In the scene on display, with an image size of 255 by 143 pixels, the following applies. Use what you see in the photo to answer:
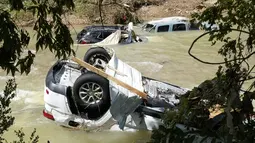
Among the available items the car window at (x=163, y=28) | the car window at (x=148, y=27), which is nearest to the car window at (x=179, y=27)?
the car window at (x=163, y=28)

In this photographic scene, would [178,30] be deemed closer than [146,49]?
No

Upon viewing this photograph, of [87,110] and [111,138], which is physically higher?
[87,110]

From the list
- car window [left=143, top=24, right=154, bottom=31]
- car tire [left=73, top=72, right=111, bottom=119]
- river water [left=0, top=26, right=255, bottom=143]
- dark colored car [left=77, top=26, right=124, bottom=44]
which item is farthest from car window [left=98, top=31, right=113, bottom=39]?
car tire [left=73, top=72, right=111, bottom=119]

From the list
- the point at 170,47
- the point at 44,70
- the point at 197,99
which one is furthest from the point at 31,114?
the point at 170,47

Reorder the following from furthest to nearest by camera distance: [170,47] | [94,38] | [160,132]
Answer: [170,47]
[94,38]
[160,132]

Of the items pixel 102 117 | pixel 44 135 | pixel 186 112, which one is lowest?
pixel 44 135

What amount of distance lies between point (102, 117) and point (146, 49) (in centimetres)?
1056

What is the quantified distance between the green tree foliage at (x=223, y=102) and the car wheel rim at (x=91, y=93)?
4267 mm

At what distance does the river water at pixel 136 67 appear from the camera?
911 cm

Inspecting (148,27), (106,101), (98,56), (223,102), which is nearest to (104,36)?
(148,27)

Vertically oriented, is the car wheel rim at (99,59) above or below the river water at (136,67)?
above

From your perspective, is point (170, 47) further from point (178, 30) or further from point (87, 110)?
point (87, 110)

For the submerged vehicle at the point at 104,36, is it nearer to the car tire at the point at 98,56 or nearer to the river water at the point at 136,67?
the river water at the point at 136,67

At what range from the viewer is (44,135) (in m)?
9.62
